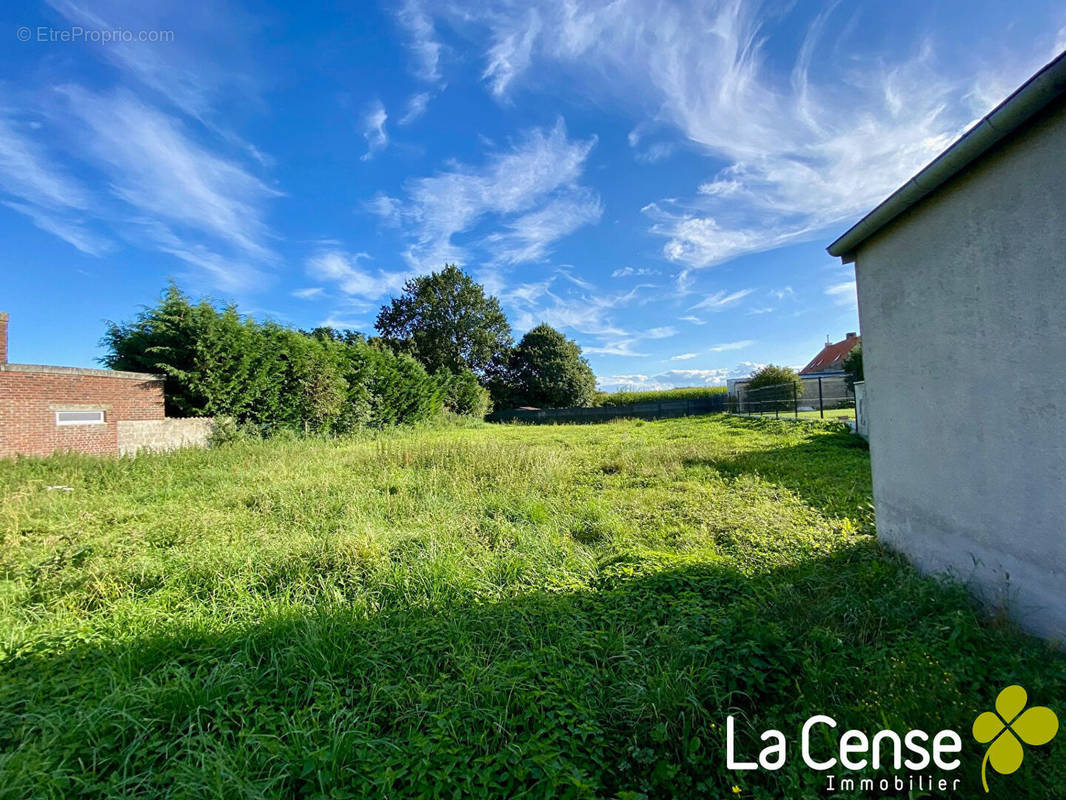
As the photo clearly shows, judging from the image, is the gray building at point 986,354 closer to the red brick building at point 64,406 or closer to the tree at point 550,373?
the red brick building at point 64,406

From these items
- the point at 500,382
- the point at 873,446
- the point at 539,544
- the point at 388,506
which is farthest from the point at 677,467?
the point at 500,382

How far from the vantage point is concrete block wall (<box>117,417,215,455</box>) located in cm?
873

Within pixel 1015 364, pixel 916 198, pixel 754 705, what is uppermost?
pixel 916 198

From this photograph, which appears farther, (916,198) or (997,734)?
(916,198)

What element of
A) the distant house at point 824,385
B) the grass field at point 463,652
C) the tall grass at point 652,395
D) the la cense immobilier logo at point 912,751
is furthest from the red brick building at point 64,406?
the tall grass at point 652,395

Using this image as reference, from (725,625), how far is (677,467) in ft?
16.1

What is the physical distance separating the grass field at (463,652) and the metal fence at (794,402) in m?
10.8

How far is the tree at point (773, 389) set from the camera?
46.4ft

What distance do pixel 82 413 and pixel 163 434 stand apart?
4.34ft

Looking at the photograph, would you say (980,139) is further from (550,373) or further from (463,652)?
(550,373)

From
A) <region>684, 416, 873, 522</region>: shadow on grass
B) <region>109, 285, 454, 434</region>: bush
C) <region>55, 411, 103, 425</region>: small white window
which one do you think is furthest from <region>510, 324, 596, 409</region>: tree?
<region>55, 411, 103, 425</region>: small white window

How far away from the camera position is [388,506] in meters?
4.89

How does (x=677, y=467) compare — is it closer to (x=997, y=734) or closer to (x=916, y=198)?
(x=916, y=198)

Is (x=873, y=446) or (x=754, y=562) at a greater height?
(x=873, y=446)
